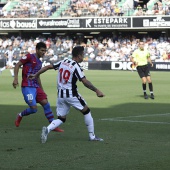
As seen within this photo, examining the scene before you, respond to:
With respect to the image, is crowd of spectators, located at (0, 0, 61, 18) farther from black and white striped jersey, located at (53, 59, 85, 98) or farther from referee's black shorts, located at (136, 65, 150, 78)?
black and white striped jersey, located at (53, 59, 85, 98)

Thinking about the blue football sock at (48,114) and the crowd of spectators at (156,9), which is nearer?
the blue football sock at (48,114)

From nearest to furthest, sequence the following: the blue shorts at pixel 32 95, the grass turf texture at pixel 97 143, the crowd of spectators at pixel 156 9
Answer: the grass turf texture at pixel 97 143 < the blue shorts at pixel 32 95 < the crowd of spectators at pixel 156 9

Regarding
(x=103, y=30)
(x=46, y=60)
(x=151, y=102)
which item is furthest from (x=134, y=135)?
(x=103, y=30)

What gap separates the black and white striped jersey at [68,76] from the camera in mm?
11453

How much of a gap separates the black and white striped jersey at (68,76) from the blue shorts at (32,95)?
7.25 feet

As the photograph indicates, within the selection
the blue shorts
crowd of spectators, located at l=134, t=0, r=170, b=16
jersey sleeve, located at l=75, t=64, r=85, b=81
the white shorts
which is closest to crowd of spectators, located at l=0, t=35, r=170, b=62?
crowd of spectators, located at l=134, t=0, r=170, b=16

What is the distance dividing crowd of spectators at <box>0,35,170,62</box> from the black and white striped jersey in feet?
129

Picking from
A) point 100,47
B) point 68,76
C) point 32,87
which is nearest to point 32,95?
point 32,87

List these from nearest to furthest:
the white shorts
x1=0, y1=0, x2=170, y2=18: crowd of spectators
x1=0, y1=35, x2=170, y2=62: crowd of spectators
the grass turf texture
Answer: the grass turf texture → the white shorts → x1=0, y1=35, x2=170, y2=62: crowd of spectators → x1=0, y1=0, x2=170, y2=18: crowd of spectators

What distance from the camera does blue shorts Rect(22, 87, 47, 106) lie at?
542 inches

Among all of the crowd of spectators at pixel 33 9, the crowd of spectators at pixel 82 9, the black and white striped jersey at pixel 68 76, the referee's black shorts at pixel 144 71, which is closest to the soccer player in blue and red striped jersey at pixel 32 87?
the black and white striped jersey at pixel 68 76

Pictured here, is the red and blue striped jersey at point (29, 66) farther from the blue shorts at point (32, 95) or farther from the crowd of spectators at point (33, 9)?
the crowd of spectators at point (33, 9)

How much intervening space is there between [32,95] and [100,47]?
42.4 m

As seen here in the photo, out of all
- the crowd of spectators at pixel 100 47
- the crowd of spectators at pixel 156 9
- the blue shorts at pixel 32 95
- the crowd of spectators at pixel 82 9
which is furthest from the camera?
the crowd of spectators at pixel 82 9
